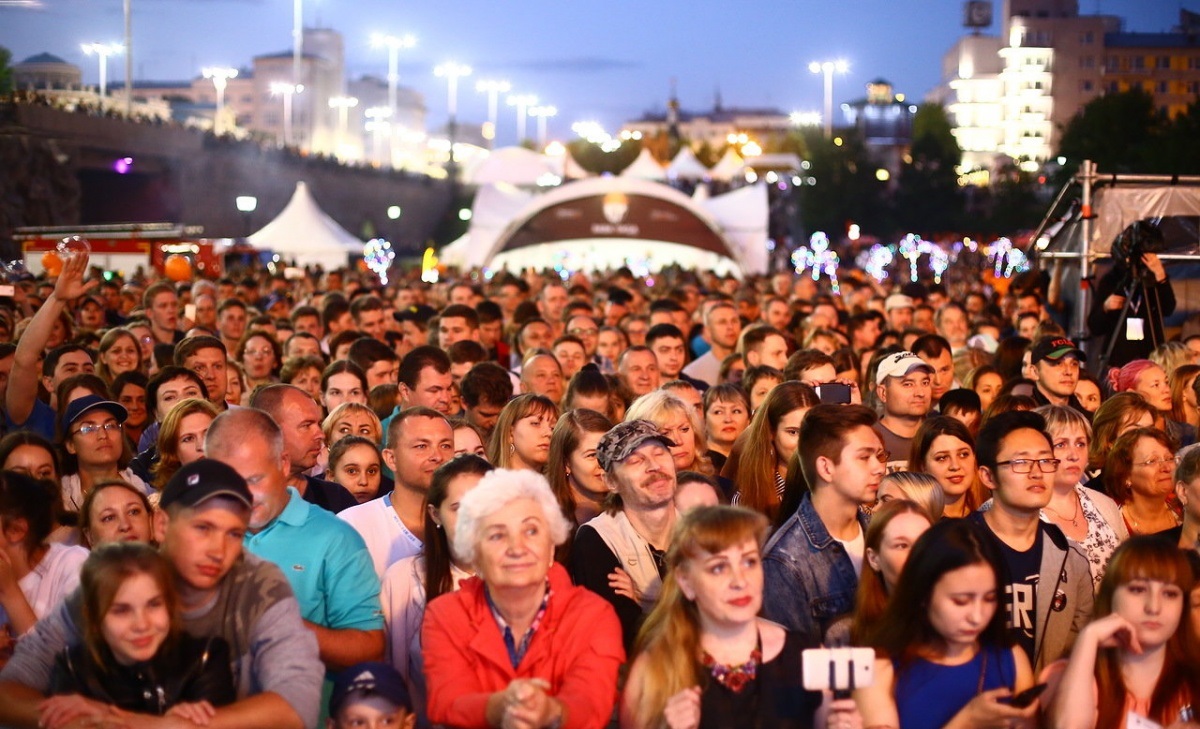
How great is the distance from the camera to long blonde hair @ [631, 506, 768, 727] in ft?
14.7

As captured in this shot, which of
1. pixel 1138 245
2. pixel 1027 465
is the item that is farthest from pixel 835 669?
pixel 1138 245

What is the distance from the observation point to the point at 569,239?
47125 millimetres

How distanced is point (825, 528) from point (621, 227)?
42.2 meters

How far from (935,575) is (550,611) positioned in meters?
1.19

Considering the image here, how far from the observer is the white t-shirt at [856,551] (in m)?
5.61

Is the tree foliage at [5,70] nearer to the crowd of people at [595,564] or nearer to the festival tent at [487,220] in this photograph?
the festival tent at [487,220]

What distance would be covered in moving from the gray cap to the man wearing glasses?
50.2 inches

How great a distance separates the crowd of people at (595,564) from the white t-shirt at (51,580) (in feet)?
0.04

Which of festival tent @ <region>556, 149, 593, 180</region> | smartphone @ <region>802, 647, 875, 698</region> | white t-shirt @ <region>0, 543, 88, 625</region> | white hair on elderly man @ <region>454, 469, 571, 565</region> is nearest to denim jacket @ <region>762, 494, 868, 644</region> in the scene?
white hair on elderly man @ <region>454, 469, 571, 565</region>

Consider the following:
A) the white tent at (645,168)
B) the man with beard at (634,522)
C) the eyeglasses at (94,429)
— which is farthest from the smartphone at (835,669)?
the white tent at (645,168)

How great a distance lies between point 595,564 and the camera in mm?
5668

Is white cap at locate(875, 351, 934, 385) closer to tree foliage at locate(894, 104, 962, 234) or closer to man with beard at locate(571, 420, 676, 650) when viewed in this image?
man with beard at locate(571, 420, 676, 650)

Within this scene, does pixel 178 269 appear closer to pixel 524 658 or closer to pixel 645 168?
pixel 524 658

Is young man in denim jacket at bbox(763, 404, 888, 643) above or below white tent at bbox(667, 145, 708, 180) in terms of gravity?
below
